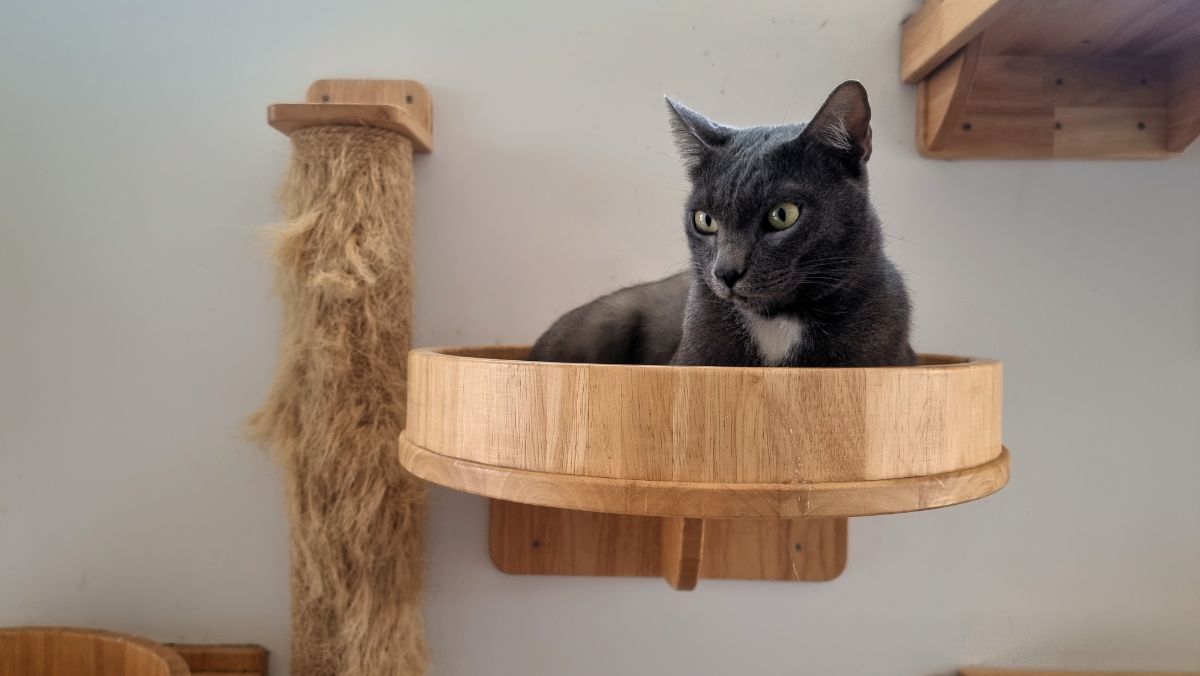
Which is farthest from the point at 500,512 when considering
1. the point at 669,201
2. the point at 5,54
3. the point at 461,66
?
the point at 5,54

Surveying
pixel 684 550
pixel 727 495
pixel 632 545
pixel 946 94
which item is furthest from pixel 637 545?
pixel 946 94

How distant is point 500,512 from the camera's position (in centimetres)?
101

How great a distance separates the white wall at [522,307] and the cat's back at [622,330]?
6.3 inches

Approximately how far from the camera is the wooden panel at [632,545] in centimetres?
101

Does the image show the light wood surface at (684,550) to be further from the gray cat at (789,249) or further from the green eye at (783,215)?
the green eye at (783,215)

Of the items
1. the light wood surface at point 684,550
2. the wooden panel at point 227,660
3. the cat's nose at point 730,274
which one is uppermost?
the cat's nose at point 730,274

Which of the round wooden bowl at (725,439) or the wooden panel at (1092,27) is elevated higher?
the wooden panel at (1092,27)

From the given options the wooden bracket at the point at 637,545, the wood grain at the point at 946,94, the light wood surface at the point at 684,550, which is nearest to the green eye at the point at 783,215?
the light wood surface at the point at 684,550

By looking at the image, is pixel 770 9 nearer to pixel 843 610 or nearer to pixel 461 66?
pixel 461 66

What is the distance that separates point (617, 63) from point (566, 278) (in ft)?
0.93

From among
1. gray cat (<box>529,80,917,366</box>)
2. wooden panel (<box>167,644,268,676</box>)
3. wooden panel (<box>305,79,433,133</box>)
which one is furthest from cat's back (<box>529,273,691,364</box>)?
wooden panel (<box>167,644,268,676</box>)

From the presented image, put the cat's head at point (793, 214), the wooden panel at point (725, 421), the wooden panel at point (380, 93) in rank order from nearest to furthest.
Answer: the wooden panel at point (725, 421) < the cat's head at point (793, 214) < the wooden panel at point (380, 93)

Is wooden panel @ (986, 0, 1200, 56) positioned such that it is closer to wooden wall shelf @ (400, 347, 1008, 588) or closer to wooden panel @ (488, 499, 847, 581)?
wooden wall shelf @ (400, 347, 1008, 588)

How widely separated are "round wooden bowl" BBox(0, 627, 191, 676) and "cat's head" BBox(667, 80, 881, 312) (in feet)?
2.60
